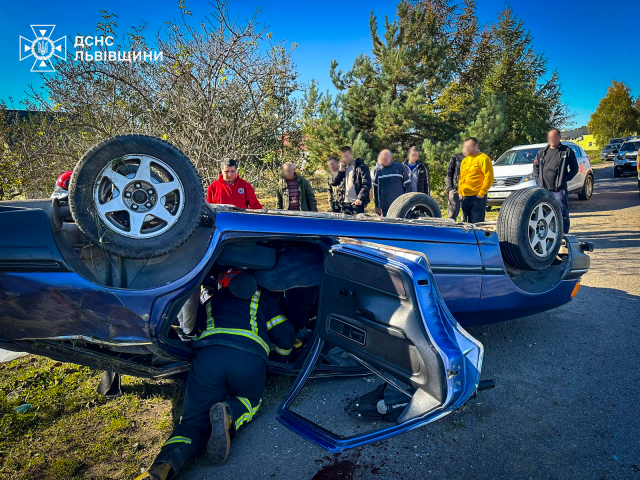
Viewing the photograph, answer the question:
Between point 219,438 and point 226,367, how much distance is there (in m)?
0.40

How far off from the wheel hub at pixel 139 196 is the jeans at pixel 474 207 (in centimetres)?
507

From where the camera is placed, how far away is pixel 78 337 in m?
2.28

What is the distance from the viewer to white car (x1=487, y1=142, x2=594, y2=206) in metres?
10.3

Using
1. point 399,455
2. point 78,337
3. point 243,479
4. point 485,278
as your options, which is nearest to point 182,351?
point 78,337

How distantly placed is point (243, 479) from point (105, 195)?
1.73 metres

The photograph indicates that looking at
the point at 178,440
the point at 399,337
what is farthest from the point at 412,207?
the point at 178,440

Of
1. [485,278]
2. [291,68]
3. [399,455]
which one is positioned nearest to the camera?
[399,455]

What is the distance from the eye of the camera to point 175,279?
2.36 meters

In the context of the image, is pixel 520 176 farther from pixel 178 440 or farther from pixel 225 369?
pixel 178 440

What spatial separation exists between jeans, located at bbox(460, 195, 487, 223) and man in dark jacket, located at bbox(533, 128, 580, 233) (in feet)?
4.54

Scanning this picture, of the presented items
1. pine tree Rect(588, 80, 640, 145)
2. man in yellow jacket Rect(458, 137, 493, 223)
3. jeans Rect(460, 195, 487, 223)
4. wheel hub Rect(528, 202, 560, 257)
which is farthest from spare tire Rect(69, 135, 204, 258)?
pine tree Rect(588, 80, 640, 145)

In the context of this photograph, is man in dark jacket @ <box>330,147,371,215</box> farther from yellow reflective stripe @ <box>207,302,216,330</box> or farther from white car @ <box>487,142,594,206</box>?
white car @ <box>487,142,594,206</box>

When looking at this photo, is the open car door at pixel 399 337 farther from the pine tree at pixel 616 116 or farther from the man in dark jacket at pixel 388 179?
the pine tree at pixel 616 116

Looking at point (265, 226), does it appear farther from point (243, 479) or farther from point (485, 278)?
point (485, 278)
